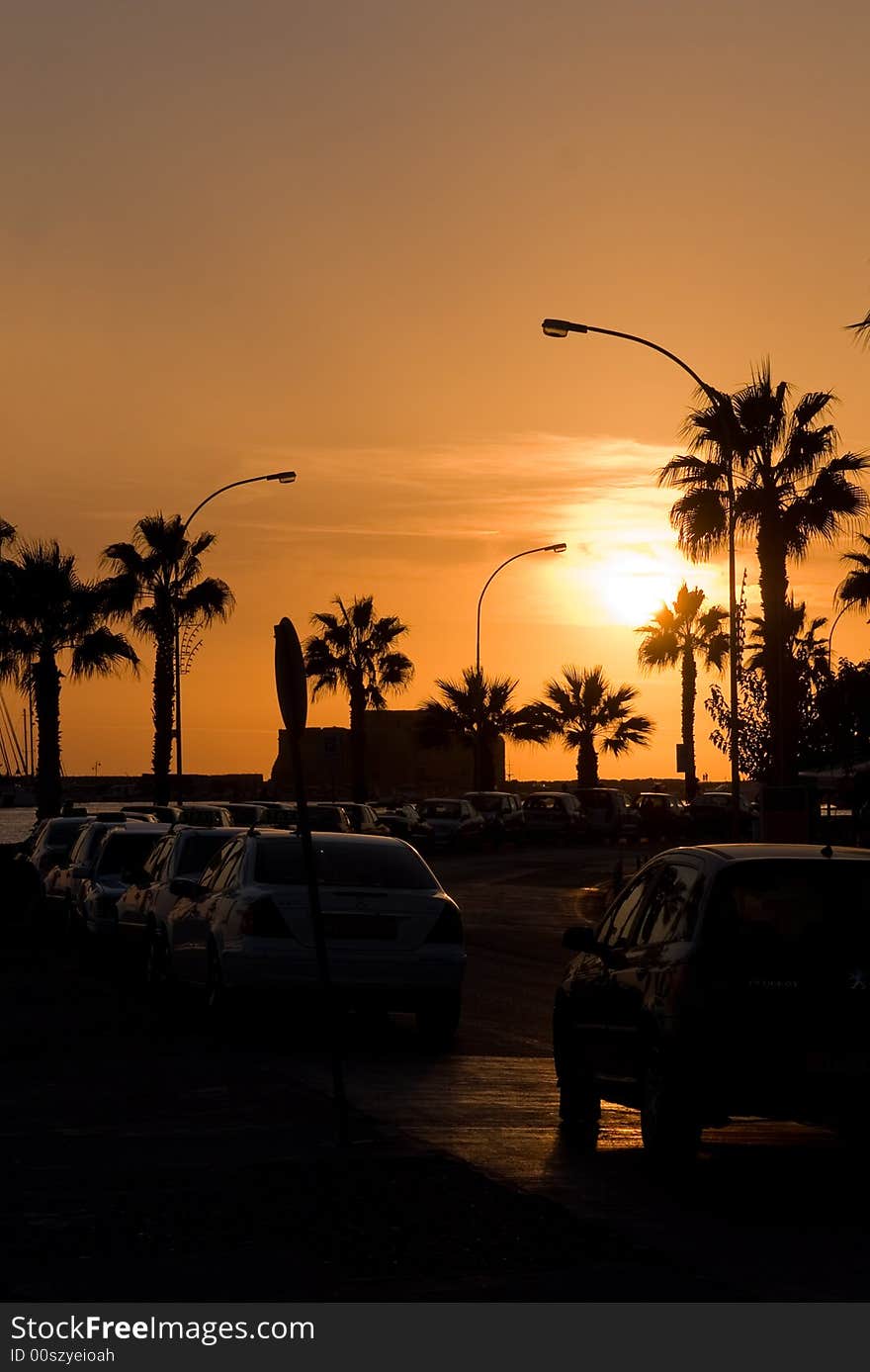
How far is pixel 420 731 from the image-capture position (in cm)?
8150

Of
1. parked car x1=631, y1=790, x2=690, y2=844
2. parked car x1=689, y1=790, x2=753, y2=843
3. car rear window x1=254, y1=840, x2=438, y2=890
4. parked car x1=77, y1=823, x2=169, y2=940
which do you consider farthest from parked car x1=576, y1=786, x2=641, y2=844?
car rear window x1=254, y1=840, x2=438, y2=890

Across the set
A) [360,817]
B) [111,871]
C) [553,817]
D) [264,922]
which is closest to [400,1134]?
[264,922]

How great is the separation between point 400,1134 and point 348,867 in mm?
5532

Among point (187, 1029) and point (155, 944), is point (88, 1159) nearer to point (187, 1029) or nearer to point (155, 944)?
point (187, 1029)

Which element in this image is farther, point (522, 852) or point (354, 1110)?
point (522, 852)

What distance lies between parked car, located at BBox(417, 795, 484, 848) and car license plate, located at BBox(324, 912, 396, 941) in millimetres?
47130

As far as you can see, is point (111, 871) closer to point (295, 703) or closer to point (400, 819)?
point (295, 703)

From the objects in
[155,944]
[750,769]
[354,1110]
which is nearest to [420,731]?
[750,769]

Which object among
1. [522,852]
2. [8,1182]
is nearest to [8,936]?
[8,1182]

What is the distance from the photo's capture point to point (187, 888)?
18.5 meters

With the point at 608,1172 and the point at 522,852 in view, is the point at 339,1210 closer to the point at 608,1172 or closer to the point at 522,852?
the point at 608,1172

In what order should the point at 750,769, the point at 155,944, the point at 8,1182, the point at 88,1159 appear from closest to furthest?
the point at 8,1182
the point at 88,1159
the point at 155,944
the point at 750,769
